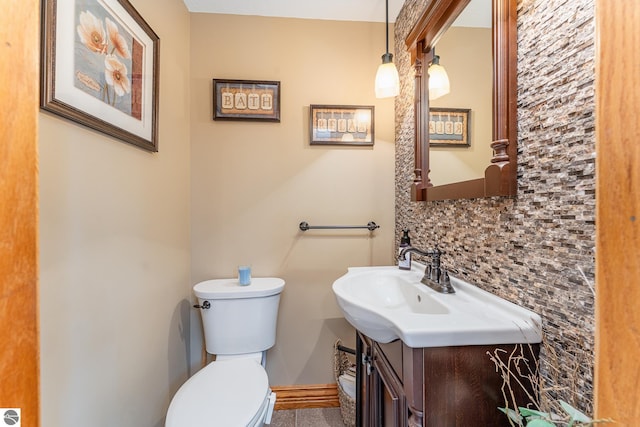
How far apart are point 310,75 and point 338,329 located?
5.27ft

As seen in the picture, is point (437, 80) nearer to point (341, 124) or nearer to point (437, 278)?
point (341, 124)

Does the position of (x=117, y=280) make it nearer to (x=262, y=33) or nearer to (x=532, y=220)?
(x=532, y=220)

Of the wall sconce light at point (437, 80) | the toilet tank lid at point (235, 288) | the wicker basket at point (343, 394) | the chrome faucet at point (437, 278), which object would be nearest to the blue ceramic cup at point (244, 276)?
the toilet tank lid at point (235, 288)

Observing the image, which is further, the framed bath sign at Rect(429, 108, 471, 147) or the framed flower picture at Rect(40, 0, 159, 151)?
the framed bath sign at Rect(429, 108, 471, 147)

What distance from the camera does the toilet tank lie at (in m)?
1.45

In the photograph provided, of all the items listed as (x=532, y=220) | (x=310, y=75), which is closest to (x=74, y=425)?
(x=532, y=220)

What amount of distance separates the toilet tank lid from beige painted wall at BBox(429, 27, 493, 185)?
102cm

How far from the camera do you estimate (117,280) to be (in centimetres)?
99

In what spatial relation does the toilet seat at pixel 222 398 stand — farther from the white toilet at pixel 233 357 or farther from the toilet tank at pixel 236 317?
the toilet tank at pixel 236 317

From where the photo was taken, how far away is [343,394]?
1478 millimetres

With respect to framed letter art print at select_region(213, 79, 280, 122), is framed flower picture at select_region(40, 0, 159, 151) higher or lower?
lower

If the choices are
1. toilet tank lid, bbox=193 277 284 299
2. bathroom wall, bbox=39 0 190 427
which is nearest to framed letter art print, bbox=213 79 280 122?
bathroom wall, bbox=39 0 190 427

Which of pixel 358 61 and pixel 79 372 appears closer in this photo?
pixel 79 372

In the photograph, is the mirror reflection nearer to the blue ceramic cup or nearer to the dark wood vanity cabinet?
the dark wood vanity cabinet
